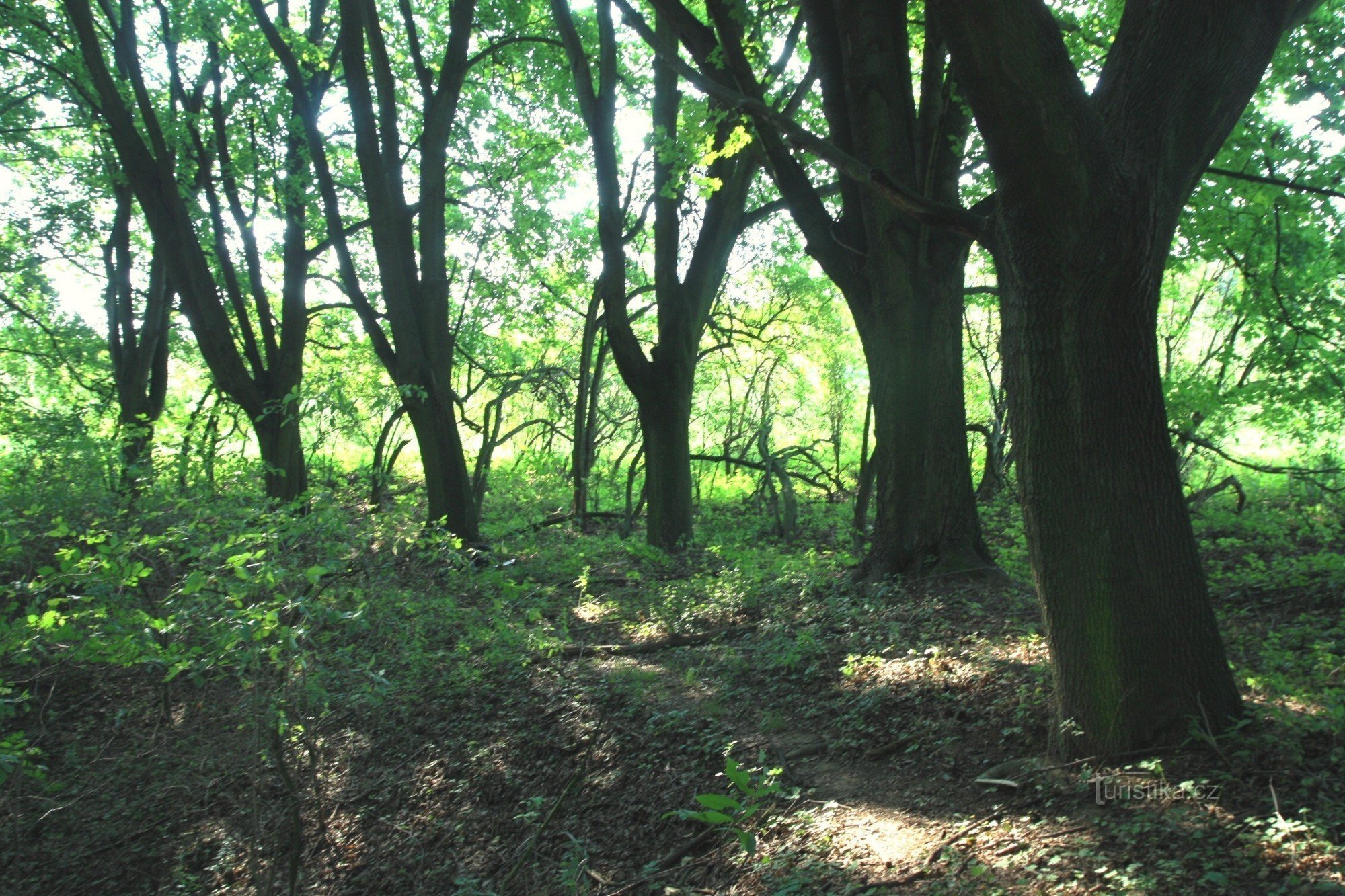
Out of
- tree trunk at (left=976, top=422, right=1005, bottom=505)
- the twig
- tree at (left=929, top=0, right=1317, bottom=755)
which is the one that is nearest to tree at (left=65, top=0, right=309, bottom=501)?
the twig

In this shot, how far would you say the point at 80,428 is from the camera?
11.8m

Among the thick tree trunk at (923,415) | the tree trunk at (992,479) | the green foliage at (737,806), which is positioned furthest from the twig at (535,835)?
the tree trunk at (992,479)

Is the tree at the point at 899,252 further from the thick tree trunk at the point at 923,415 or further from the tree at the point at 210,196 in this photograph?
the tree at the point at 210,196

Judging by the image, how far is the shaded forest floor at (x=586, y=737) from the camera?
11.6 ft

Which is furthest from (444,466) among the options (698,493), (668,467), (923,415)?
(923,415)

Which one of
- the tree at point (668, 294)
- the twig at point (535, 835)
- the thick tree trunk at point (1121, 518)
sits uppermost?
the tree at point (668, 294)

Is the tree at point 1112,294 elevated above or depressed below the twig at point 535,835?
above

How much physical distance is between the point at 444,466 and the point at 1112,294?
9.01 m

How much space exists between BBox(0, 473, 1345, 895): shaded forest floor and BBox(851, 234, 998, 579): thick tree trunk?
54 cm

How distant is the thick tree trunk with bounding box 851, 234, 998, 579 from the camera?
7660 mm

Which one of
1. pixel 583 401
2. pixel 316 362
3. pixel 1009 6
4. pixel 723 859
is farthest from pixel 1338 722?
pixel 316 362

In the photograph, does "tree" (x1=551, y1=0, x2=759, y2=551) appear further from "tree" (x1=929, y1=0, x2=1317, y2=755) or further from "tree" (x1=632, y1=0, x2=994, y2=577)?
"tree" (x1=929, y1=0, x2=1317, y2=755)

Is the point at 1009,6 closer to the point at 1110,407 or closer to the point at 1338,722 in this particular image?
the point at 1110,407

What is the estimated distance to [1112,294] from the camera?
146 inches
